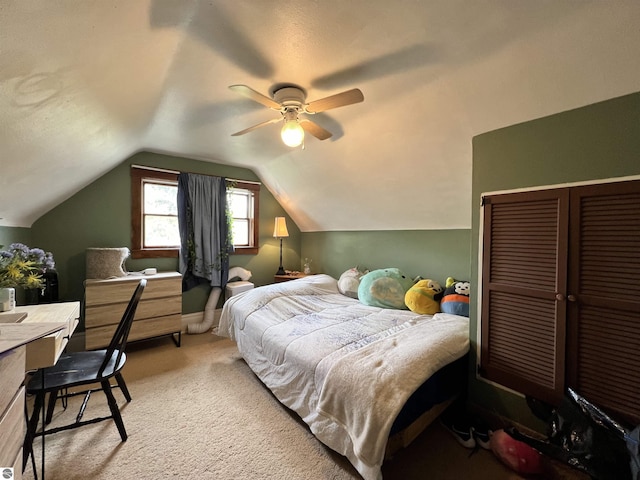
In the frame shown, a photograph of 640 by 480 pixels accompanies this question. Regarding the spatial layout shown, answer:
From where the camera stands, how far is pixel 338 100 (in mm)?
1570

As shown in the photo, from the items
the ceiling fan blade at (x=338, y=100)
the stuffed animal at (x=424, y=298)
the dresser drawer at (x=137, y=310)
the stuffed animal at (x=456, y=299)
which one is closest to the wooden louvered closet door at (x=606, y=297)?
the stuffed animal at (x=456, y=299)

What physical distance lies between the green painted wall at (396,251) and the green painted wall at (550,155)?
89 centimetres

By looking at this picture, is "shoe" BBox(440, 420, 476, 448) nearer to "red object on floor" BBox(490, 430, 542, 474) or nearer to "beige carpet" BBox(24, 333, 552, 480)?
"beige carpet" BBox(24, 333, 552, 480)

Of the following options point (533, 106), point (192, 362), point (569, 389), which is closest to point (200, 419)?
point (192, 362)

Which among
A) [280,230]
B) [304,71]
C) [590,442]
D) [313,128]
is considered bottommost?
[590,442]

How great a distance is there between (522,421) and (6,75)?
10.2 feet

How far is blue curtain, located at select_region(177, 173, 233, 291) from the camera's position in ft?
11.1

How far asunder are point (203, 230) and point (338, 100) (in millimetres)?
2660

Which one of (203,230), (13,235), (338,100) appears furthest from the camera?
(203,230)

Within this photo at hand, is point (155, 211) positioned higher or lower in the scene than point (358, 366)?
higher

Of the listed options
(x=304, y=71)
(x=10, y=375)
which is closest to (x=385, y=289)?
(x=304, y=71)

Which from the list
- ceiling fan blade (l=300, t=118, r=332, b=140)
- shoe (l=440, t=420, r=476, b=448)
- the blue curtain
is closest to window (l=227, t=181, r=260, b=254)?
the blue curtain

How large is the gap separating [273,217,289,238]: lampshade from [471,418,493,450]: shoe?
10.2 feet

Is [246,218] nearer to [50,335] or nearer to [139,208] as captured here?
[139,208]
